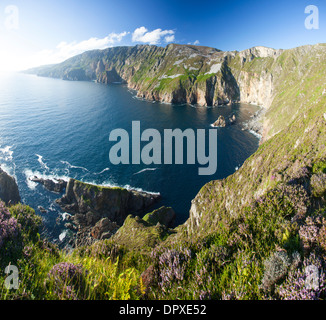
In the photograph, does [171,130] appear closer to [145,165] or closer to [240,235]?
[145,165]

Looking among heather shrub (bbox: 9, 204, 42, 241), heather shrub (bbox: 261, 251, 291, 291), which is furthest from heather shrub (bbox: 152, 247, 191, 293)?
heather shrub (bbox: 9, 204, 42, 241)

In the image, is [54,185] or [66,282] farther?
[54,185]

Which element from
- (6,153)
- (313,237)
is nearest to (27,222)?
A: (313,237)

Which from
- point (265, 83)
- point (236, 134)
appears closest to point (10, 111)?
point (236, 134)

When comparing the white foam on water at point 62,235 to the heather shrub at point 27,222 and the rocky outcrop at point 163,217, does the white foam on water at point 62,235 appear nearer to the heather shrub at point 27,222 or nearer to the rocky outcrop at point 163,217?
the rocky outcrop at point 163,217

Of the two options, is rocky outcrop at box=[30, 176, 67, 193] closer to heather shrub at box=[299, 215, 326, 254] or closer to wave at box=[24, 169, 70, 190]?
wave at box=[24, 169, 70, 190]

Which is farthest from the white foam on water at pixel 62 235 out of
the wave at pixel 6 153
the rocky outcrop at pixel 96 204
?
the wave at pixel 6 153

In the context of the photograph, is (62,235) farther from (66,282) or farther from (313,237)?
(313,237)

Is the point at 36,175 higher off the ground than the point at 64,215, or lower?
higher
